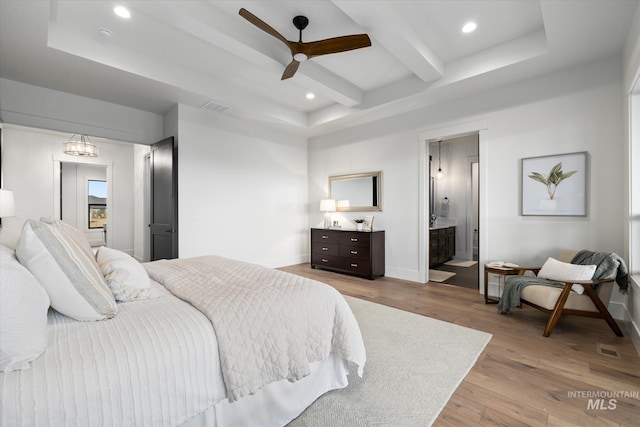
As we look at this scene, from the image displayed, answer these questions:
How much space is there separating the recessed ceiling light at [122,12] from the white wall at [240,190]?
5.29 feet

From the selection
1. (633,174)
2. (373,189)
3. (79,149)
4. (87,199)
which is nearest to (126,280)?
(633,174)

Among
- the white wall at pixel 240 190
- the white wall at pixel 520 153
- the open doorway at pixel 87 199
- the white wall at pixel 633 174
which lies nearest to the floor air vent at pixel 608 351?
the white wall at pixel 633 174

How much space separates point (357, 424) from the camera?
151 centimetres

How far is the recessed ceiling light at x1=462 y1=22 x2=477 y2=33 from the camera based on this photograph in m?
2.91

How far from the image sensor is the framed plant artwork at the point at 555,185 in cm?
317

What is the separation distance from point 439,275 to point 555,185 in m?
2.33

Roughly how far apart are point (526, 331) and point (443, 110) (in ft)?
10.1

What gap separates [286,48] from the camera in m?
3.30

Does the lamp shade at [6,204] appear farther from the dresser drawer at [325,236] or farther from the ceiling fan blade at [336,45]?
the dresser drawer at [325,236]

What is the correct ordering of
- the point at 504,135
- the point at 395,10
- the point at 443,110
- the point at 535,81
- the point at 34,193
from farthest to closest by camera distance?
the point at 34,193 → the point at 443,110 → the point at 504,135 → the point at 535,81 → the point at 395,10

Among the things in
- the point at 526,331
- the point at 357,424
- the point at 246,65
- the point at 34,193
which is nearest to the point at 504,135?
the point at 526,331

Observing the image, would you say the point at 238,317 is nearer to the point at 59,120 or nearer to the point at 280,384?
the point at 280,384

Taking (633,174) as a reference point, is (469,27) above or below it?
above

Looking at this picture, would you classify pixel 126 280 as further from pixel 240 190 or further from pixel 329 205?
pixel 329 205
